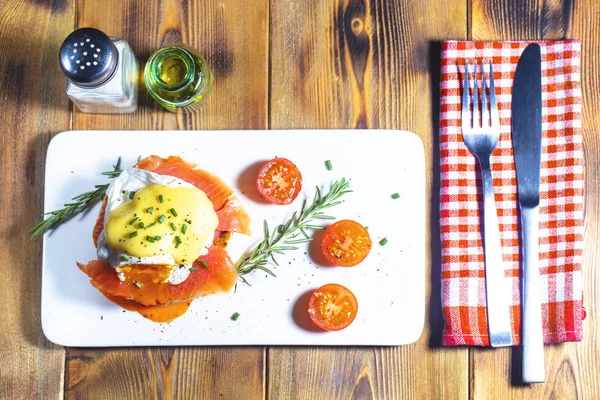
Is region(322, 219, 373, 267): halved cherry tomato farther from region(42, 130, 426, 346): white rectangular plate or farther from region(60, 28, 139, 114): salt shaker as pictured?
region(60, 28, 139, 114): salt shaker

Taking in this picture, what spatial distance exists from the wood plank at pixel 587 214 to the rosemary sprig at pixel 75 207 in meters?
1.01

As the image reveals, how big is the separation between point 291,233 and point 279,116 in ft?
1.01

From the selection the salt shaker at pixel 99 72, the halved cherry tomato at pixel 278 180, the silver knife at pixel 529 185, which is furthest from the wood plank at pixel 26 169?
the silver knife at pixel 529 185

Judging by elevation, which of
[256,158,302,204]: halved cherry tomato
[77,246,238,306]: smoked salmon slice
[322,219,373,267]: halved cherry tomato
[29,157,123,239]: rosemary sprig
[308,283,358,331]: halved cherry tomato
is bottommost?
[308,283,358,331]: halved cherry tomato

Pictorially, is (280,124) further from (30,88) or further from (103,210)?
(30,88)

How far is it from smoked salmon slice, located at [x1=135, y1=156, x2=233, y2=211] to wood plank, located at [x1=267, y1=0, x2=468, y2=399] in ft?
0.73

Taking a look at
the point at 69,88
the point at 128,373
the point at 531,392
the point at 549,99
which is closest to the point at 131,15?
the point at 69,88

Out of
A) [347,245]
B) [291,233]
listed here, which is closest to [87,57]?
[291,233]

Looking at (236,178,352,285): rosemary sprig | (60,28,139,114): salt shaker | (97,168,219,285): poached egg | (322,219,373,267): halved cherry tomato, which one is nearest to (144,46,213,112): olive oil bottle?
(60,28,139,114): salt shaker

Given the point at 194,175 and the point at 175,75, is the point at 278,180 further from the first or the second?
the point at 175,75

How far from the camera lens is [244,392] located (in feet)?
4.71

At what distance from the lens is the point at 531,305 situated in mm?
1384

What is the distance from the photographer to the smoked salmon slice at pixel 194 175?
1.36m

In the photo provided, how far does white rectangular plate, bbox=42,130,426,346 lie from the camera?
4.59ft
